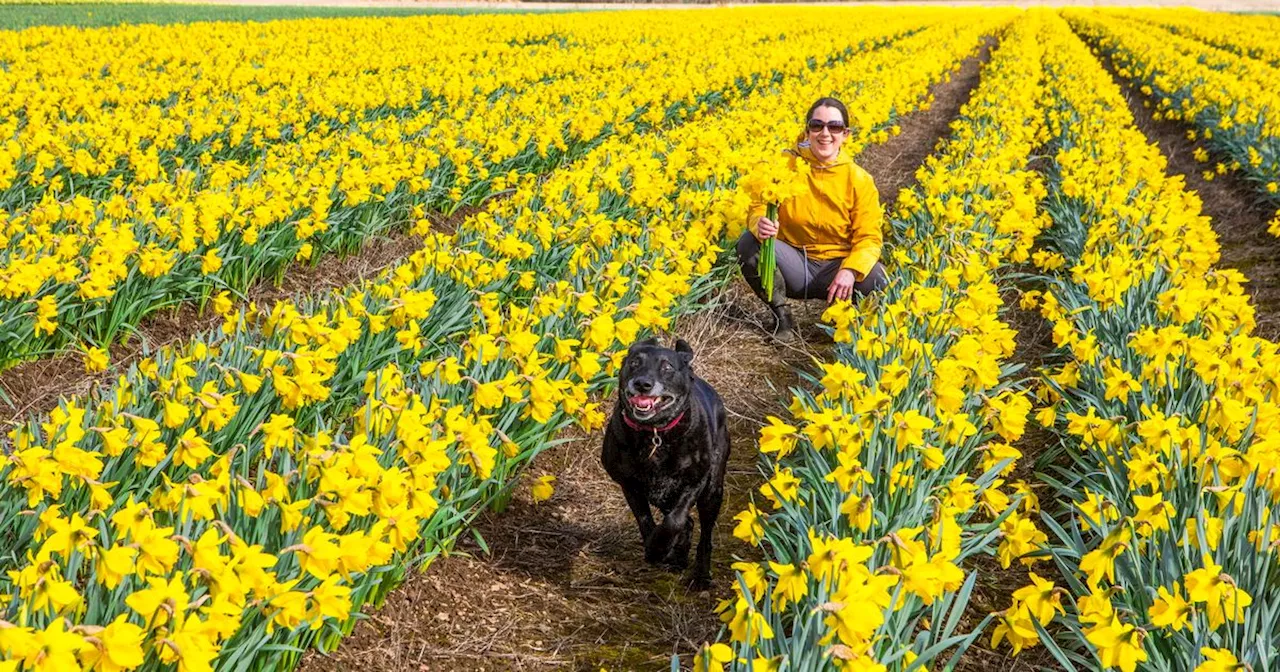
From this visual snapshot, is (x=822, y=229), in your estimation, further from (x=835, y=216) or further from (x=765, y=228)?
(x=765, y=228)

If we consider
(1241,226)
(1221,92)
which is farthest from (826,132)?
(1221,92)

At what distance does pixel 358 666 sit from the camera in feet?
10.1

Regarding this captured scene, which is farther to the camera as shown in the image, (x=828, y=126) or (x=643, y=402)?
(x=828, y=126)

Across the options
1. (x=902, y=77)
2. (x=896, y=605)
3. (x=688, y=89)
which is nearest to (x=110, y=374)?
(x=896, y=605)

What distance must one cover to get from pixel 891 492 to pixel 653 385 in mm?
806

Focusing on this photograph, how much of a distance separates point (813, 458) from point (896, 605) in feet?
3.39

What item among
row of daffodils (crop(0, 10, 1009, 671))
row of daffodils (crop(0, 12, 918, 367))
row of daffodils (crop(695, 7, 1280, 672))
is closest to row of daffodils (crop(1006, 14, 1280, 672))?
row of daffodils (crop(695, 7, 1280, 672))

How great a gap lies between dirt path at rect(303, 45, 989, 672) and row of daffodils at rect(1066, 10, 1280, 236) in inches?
268

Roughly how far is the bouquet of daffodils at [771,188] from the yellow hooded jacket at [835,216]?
0.28 ft

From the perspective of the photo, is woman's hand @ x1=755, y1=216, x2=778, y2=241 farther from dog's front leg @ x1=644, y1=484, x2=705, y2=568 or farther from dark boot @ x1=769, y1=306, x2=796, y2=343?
dog's front leg @ x1=644, y1=484, x2=705, y2=568

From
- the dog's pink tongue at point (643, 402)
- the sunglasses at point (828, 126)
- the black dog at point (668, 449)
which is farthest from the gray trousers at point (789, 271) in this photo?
A: the dog's pink tongue at point (643, 402)

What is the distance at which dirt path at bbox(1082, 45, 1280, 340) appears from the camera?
713 centimetres

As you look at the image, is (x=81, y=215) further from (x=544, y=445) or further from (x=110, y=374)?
(x=544, y=445)

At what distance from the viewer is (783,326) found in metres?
6.18
